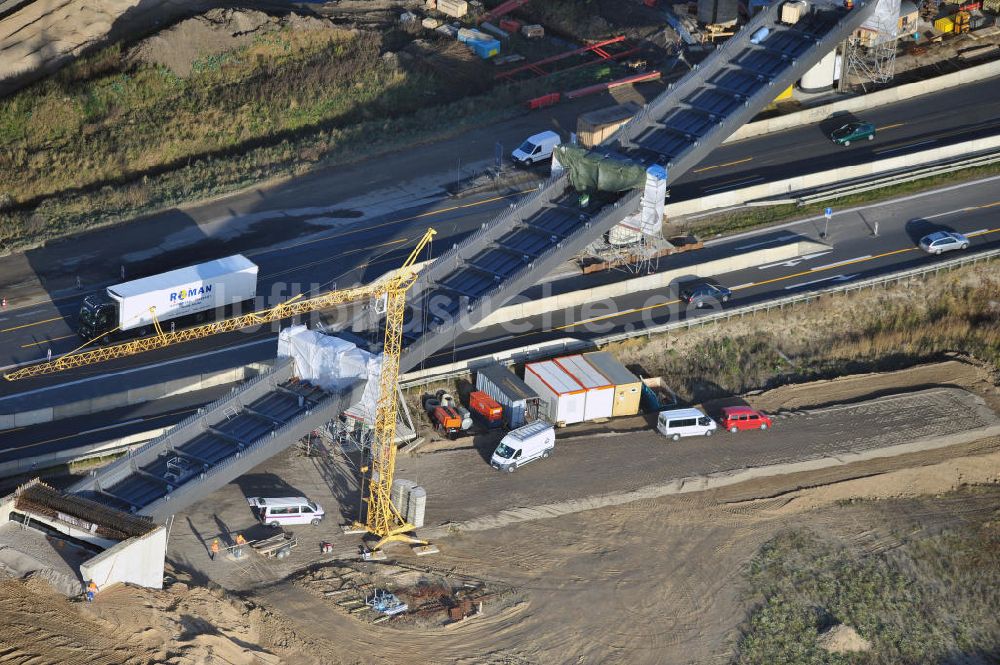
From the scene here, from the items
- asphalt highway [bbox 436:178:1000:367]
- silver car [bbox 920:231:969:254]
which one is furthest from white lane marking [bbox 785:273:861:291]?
silver car [bbox 920:231:969:254]

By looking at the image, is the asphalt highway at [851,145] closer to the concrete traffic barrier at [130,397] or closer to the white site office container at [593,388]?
the white site office container at [593,388]

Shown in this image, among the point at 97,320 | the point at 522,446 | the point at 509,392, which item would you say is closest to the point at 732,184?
the point at 509,392

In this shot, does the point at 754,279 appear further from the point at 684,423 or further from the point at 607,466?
the point at 607,466

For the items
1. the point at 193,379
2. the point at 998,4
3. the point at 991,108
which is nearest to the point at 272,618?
the point at 193,379

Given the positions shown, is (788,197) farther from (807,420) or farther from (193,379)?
(193,379)

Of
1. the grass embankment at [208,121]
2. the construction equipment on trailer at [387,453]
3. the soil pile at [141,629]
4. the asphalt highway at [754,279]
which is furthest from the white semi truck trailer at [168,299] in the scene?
the soil pile at [141,629]

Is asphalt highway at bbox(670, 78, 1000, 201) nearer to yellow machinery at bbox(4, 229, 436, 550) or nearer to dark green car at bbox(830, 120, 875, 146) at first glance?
dark green car at bbox(830, 120, 875, 146)
